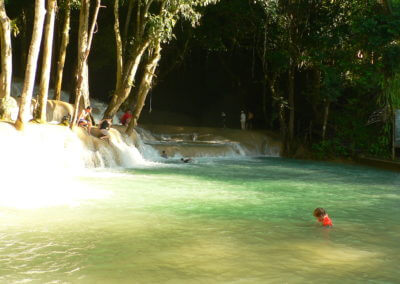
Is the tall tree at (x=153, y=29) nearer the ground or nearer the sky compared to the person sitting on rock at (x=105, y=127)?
nearer the sky

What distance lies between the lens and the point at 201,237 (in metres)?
7.30

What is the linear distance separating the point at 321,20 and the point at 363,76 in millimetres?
3717

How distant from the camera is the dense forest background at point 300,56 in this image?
22.1m

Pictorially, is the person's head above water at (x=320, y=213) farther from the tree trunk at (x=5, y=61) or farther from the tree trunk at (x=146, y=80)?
the tree trunk at (x=146, y=80)

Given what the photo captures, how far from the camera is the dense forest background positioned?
22.1 meters

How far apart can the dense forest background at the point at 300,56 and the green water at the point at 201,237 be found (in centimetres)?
995

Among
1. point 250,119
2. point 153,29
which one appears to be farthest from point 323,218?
point 250,119

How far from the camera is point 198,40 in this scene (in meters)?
29.3

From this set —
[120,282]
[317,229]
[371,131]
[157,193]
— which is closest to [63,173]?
[157,193]

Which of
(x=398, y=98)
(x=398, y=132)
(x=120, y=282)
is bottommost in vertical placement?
(x=120, y=282)

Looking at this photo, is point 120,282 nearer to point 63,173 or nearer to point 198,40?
point 63,173

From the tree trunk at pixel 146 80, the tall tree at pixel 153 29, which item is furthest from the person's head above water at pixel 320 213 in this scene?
the tree trunk at pixel 146 80

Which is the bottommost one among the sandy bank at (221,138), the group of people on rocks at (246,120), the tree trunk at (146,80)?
the sandy bank at (221,138)

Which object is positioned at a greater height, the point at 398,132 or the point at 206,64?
the point at 206,64
